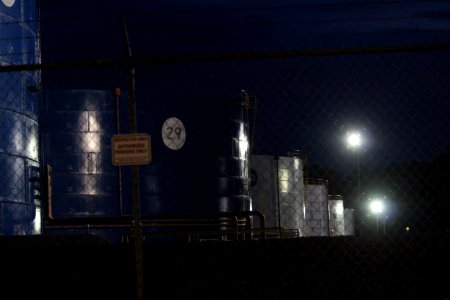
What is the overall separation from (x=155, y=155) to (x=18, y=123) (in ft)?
19.5

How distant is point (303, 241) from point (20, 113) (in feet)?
23.0

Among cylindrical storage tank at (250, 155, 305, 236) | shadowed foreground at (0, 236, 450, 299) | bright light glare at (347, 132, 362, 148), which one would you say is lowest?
shadowed foreground at (0, 236, 450, 299)

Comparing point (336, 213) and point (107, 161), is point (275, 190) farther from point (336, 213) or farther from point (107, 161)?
point (336, 213)

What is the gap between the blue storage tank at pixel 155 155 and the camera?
56.5 feet

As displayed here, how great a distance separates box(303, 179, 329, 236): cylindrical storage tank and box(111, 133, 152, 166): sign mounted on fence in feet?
89.9

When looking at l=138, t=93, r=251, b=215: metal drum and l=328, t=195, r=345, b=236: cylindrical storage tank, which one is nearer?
l=138, t=93, r=251, b=215: metal drum

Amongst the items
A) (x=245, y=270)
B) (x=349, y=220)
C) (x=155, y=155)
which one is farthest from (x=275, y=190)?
(x=349, y=220)

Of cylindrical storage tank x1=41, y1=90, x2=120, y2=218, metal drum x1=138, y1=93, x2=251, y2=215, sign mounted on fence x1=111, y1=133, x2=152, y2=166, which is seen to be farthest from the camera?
metal drum x1=138, y1=93, x2=251, y2=215

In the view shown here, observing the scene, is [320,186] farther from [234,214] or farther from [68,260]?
[68,260]

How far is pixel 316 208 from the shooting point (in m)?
36.0

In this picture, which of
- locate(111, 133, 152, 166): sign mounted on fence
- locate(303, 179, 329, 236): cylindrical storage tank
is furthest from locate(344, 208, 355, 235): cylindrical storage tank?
locate(111, 133, 152, 166): sign mounted on fence

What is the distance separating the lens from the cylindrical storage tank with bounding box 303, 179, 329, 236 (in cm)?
3493

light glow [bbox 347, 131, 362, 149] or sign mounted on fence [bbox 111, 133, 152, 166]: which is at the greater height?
light glow [bbox 347, 131, 362, 149]

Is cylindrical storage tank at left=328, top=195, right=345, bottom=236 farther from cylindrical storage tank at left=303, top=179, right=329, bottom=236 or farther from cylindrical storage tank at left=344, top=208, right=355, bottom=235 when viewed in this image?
cylindrical storage tank at left=303, top=179, right=329, bottom=236
